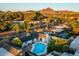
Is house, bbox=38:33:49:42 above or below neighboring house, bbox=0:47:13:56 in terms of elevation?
above

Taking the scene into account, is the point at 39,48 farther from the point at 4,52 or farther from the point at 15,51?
the point at 4,52

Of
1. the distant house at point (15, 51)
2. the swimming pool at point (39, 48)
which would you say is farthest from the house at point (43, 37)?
the distant house at point (15, 51)

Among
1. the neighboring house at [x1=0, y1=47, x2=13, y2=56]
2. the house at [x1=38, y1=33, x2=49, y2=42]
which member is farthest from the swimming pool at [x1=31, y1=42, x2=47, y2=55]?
the neighboring house at [x1=0, y1=47, x2=13, y2=56]

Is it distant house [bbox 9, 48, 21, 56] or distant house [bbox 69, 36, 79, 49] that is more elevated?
distant house [bbox 69, 36, 79, 49]

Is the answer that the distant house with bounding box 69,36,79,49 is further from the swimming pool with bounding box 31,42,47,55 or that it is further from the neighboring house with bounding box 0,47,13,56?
the neighboring house with bounding box 0,47,13,56

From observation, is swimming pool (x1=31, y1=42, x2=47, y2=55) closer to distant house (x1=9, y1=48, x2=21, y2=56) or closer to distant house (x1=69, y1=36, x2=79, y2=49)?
distant house (x1=9, y1=48, x2=21, y2=56)

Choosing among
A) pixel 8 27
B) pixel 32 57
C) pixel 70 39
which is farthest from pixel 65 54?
pixel 8 27

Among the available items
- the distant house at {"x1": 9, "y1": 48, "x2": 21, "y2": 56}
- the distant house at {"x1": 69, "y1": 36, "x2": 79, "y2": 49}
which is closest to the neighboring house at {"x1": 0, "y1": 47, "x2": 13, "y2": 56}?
the distant house at {"x1": 9, "y1": 48, "x2": 21, "y2": 56}

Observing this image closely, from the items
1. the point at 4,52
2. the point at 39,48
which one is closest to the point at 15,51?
the point at 4,52

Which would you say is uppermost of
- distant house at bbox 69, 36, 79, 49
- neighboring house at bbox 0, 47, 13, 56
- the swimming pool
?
distant house at bbox 69, 36, 79, 49

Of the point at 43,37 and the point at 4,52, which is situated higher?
the point at 43,37

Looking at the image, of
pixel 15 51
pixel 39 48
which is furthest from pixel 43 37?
pixel 15 51
